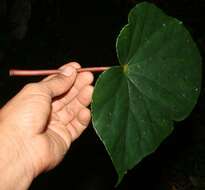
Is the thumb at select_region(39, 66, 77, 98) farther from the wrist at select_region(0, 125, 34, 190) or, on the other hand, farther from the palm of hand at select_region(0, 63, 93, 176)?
the wrist at select_region(0, 125, 34, 190)

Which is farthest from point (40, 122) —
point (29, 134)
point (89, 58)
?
point (89, 58)

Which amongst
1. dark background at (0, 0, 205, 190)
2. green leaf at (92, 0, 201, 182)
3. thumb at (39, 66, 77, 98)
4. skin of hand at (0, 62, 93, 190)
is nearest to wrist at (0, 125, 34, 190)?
skin of hand at (0, 62, 93, 190)

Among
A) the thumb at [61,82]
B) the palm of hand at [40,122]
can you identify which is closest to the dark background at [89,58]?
the palm of hand at [40,122]

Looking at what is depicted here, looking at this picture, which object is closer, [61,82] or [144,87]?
[144,87]

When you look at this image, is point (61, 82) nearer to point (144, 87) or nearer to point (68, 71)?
point (68, 71)

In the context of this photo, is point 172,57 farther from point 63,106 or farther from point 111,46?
point 111,46

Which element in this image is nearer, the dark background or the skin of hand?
the skin of hand

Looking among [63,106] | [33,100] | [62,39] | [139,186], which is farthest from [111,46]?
[33,100]
